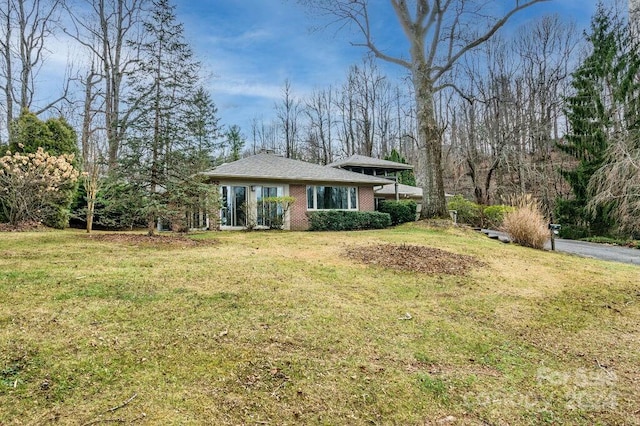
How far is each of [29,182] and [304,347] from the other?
13.4 meters

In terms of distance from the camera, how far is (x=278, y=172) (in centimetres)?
1556

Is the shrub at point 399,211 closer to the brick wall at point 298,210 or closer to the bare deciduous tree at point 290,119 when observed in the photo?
the brick wall at point 298,210

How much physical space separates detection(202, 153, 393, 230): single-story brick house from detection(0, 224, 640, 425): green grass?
880cm

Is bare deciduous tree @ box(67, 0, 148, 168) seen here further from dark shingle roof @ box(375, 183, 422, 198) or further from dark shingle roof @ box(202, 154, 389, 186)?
dark shingle roof @ box(375, 183, 422, 198)

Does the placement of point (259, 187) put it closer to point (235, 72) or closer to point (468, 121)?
point (235, 72)

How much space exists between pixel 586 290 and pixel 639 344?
210 cm

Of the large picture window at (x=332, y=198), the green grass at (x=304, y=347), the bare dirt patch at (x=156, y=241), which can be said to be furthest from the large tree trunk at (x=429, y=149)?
the bare dirt patch at (x=156, y=241)

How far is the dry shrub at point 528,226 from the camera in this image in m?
10.4

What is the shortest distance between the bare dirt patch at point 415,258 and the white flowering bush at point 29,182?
11118mm

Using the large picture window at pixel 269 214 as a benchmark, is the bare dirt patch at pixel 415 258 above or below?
below

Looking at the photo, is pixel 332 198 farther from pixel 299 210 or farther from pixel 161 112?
pixel 161 112

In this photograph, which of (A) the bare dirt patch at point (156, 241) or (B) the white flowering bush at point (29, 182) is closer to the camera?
(A) the bare dirt patch at point (156, 241)

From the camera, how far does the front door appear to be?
1443 cm

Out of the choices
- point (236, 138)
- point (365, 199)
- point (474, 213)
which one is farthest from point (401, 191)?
point (236, 138)
